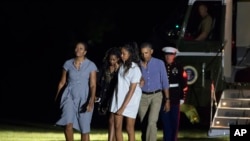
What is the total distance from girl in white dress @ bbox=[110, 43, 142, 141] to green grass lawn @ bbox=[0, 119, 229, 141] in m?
3.79

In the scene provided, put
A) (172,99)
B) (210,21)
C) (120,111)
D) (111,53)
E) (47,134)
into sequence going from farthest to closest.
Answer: (47,134), (210,21), (172,99), (111,53), (120,111)

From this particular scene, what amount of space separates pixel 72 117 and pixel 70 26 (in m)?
22.7

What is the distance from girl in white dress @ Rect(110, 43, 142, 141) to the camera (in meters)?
12.5

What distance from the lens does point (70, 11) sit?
3494 cm

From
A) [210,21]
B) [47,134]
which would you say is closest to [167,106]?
[210,21]

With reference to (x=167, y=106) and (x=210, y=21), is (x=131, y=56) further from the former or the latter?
(x=210, y=21)

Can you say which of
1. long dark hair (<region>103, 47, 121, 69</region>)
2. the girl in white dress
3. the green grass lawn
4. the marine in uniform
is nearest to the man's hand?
the marine in uniform

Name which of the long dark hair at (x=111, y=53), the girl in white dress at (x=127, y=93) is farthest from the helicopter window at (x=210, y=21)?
the girl in white dress at (x=127, y=93)

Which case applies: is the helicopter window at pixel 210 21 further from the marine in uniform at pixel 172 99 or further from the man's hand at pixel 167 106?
the man's hand at pixel 167 106

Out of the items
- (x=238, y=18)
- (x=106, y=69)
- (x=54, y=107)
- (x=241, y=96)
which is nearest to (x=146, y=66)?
(x=106, y=69)

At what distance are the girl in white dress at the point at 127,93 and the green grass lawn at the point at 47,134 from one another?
3.79 metres

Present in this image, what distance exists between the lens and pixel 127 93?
41.1 ft

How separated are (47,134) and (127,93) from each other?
5.40 metres

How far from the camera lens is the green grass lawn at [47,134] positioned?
16547mm
